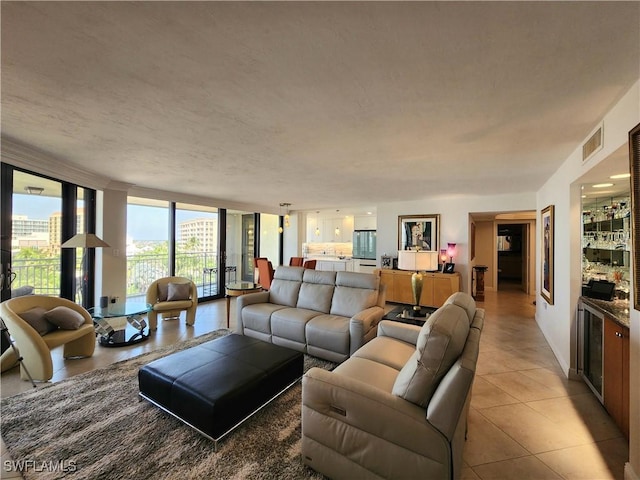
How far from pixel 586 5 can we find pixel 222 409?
9.25 ft

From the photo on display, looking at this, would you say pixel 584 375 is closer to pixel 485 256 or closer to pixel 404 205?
pixel 404 205

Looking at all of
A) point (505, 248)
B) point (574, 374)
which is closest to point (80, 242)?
point (574, 374)

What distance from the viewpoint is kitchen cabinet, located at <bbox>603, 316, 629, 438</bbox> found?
193cm

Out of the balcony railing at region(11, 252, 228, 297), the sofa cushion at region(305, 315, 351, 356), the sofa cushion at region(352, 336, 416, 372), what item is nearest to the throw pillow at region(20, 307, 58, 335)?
the balcony railing at region(11, 252, 228, 297)

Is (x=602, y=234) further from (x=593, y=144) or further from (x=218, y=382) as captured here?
(x=218, y=382)

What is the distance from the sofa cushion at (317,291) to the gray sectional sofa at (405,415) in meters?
2.01

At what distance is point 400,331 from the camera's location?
104 inches

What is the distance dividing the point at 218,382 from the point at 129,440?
26.9 inches

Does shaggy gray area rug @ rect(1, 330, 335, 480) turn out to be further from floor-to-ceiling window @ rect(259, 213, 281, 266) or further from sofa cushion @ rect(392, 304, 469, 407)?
floor-to-ceiling window @ rect(259, 213, 281, 266)

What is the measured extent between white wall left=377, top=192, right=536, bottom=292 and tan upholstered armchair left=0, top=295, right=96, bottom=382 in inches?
225

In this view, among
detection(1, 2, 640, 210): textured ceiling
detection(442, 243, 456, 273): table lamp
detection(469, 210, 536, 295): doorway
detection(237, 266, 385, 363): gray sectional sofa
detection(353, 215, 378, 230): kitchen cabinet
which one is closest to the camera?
detection(1, 2, 640, 210): textured ceiling

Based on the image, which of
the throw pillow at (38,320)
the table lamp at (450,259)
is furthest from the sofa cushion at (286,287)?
the table lamp at (450,259)

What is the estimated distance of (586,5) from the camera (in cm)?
108

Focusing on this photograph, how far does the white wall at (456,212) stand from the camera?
544 cm
